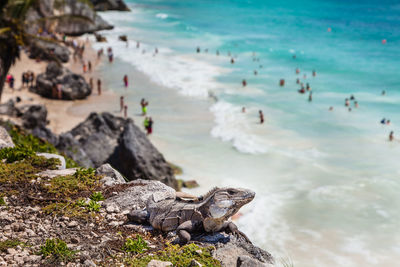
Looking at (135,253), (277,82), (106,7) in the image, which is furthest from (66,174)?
(106,7)

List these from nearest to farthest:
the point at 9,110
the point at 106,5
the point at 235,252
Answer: the point at 235,252
the point at 9,110
the point at 106,5

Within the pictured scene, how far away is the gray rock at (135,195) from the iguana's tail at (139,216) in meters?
0.52

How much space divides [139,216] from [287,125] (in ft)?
114

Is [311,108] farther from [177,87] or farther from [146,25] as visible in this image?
[146,25]

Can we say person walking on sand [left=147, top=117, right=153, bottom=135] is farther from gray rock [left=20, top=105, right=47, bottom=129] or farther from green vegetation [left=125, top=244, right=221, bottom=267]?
green vegetation [left=125, top=244, right=221, bottom=267]

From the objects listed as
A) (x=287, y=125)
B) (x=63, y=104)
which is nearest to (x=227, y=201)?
(x=287, y=125)

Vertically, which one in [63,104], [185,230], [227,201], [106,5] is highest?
[106,5]

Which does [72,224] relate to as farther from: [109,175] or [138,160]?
[138,160]

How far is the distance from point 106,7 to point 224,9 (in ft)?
138

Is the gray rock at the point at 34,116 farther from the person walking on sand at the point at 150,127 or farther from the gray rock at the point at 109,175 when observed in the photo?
the gray rock at the point at 109,175

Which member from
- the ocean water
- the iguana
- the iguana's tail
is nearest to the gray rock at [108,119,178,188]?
the ocean water

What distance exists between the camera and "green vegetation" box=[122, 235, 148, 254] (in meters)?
7.22

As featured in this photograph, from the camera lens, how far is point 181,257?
6891mm

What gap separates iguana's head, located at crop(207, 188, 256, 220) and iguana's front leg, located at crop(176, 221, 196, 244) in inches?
17.9
